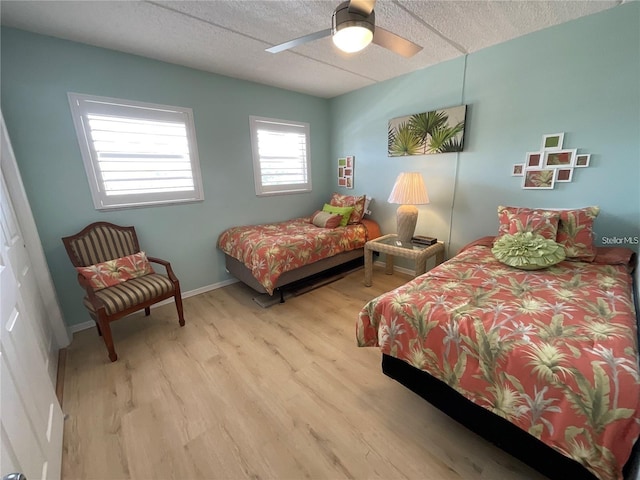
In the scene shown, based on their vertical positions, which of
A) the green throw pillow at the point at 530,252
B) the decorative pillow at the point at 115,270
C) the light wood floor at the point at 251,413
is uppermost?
the green throw pillow at the point at 530,252

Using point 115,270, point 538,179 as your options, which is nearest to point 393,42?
point 538,179

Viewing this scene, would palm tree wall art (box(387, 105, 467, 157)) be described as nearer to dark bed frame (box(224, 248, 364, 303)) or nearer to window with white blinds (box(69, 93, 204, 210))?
dark bed frame (box(224, 248, 364, 303))

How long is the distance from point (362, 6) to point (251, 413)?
2.19m

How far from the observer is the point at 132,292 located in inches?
79.8

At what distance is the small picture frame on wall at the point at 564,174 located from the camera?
2.14 metres

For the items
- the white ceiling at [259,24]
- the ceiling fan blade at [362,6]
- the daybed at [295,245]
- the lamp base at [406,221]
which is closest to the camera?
the ceiling fan blade at [362,6]

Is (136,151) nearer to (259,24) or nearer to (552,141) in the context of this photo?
(259,24)

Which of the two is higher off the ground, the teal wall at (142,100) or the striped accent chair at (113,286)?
the teal wall at (142,100)

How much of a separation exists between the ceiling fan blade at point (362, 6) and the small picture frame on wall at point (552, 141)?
198cm

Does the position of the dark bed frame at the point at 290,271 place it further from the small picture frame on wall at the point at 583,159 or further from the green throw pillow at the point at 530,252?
the small picture frame on wall at the point at 583,159

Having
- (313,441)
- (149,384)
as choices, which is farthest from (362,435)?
(149,384)

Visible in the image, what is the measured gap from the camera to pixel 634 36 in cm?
179

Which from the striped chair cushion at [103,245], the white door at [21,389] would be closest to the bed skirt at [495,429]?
the white door at [21,389]

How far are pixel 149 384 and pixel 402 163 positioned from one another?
325cm
